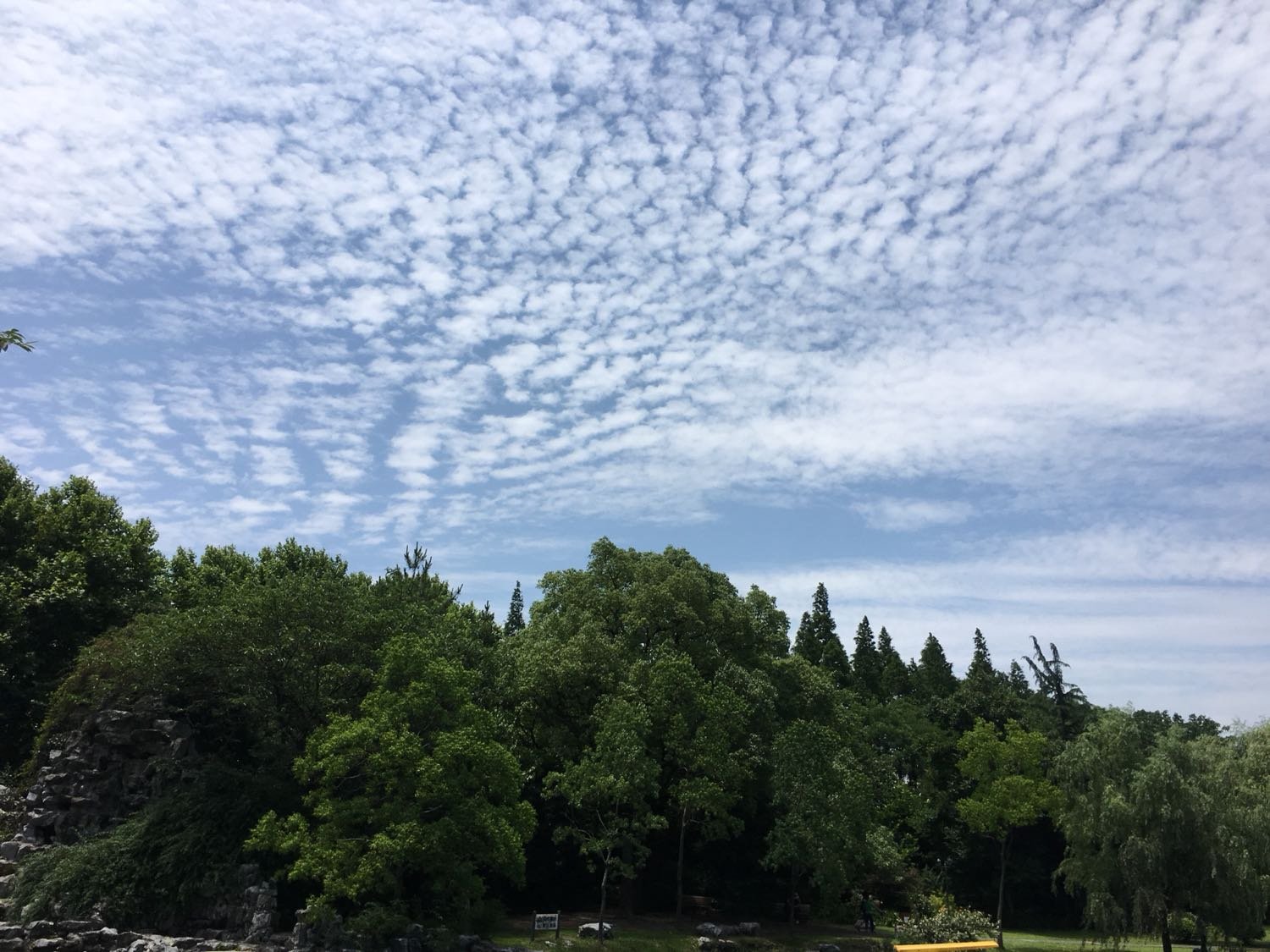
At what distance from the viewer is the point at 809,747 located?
3122cm

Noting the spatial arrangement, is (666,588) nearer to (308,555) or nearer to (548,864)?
(548,864)

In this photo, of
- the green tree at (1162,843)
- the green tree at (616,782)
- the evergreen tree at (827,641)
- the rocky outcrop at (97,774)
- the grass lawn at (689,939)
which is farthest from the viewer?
the evergreen tree at (827,641)

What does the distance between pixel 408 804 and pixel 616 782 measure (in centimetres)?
723

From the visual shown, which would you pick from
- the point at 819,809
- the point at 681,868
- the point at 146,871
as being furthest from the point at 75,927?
the point at 819,809

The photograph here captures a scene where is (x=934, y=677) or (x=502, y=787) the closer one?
(x=502, y=787)

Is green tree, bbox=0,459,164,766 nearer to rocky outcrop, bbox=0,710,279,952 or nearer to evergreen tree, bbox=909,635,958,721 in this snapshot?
rocky outcrop, bbox=0,710,279,952

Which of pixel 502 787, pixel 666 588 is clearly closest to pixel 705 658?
pixel 666 588

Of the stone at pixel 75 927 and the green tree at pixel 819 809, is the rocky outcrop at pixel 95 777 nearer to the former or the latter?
the stone at pixel 75 927

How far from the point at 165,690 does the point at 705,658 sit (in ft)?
65.9

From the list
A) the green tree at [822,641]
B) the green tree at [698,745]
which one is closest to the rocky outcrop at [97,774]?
the green tree at [698,745]

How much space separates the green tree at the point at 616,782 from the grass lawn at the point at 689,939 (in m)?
1.32

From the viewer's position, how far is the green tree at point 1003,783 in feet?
128

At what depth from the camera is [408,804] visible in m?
22.4

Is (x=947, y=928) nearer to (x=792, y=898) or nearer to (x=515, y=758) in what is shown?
(x=792, y=898)
